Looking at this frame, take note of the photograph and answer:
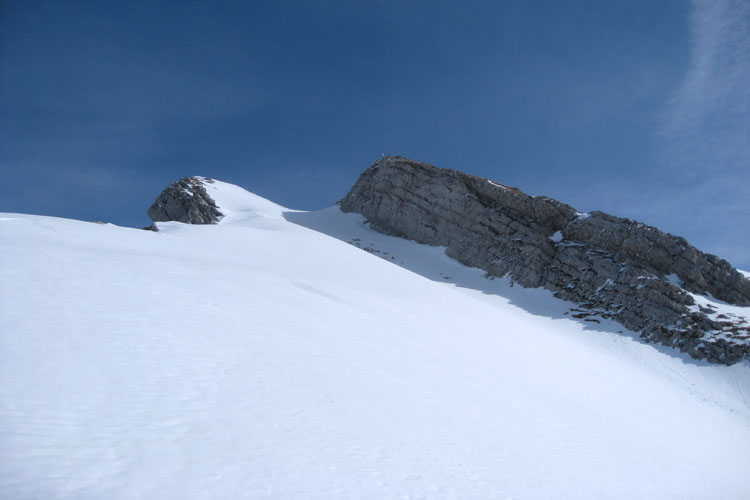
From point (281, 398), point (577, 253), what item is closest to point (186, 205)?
point (577, 253)

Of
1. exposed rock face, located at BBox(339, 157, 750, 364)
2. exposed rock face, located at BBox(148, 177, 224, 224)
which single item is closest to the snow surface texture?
exposed rock face, located at BBox(339, 157, 750, 364)

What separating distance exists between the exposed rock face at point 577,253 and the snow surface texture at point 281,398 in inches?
682

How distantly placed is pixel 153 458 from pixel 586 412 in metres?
12.4

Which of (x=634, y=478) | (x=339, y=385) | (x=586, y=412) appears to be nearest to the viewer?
(x=339, y=385)

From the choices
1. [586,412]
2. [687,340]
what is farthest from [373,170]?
[586,412]

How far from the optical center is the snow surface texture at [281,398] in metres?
4.48

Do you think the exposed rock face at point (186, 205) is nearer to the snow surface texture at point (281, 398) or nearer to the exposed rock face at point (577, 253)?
the exposed rock face at point (577, 253)

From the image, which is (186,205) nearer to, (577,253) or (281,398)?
(577,253)

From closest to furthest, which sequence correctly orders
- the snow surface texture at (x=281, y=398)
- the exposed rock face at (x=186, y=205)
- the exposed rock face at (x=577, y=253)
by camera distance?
1. the snow surface texture at (x=281, y=398)
2. the exposed rock face at (x=577, y=253)
3. the exposed rock face at (x=186, y=205)

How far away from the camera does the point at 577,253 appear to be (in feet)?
143

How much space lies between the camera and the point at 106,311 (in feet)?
27.1

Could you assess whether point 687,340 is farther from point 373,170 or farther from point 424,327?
point 373,170

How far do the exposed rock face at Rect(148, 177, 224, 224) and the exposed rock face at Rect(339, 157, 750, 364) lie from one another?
24030mm

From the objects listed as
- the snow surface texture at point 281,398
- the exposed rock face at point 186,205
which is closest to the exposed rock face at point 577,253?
the snow surface texture at point 281,398
